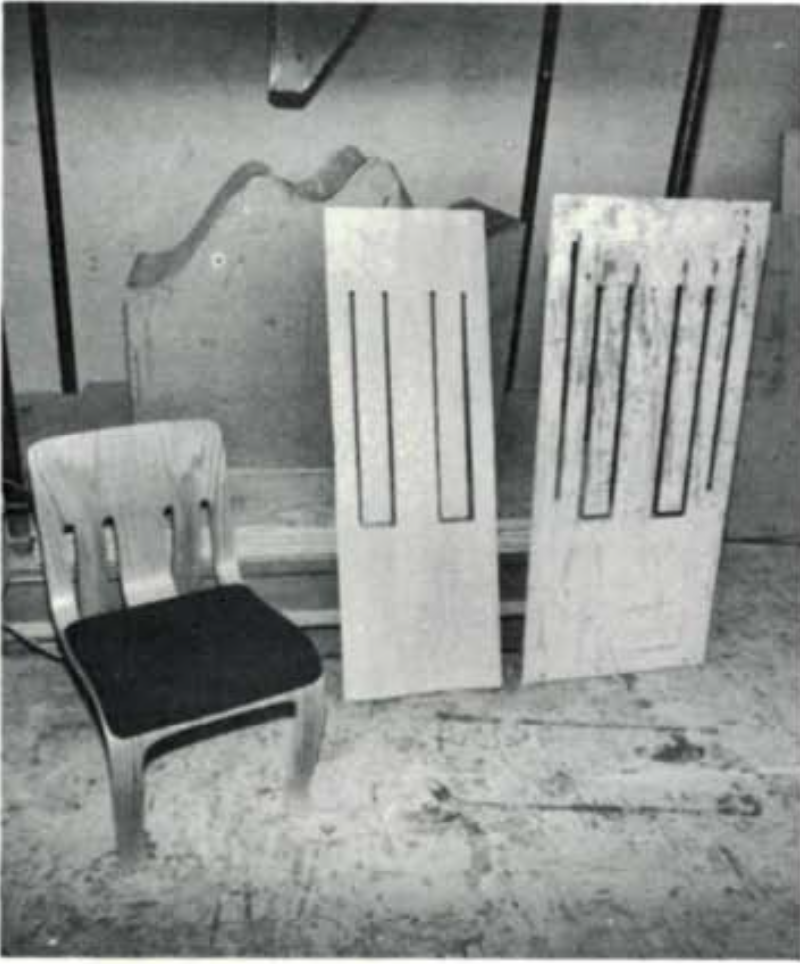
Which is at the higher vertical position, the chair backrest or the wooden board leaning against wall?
the wooden board leaning against wall

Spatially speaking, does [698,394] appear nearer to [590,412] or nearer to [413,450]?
[590,412]

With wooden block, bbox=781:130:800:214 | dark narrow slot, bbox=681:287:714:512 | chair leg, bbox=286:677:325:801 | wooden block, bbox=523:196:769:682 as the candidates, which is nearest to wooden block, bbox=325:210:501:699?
wooden block, bbox=523:196:769:682

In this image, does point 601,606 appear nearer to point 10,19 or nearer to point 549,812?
point 549,812

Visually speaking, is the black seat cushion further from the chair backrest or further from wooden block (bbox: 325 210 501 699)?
wooden block (bbox: 325 210 501 699)

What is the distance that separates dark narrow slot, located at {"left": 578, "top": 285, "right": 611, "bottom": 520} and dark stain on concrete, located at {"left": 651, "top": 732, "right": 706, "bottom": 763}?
0.60m

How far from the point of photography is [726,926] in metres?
1.90

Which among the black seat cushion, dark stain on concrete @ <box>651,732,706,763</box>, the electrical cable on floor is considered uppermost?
the black seat cushion

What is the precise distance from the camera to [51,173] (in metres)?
2.90

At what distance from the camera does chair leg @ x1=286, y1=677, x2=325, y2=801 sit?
6.57ft

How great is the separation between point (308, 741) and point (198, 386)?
3.63 feet

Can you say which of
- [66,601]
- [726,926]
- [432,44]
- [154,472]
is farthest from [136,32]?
[726,926]

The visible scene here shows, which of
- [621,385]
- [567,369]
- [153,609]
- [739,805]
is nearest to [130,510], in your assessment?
[153,609]

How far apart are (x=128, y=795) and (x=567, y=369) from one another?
4.68 ft

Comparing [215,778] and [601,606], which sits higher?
[601,606]
